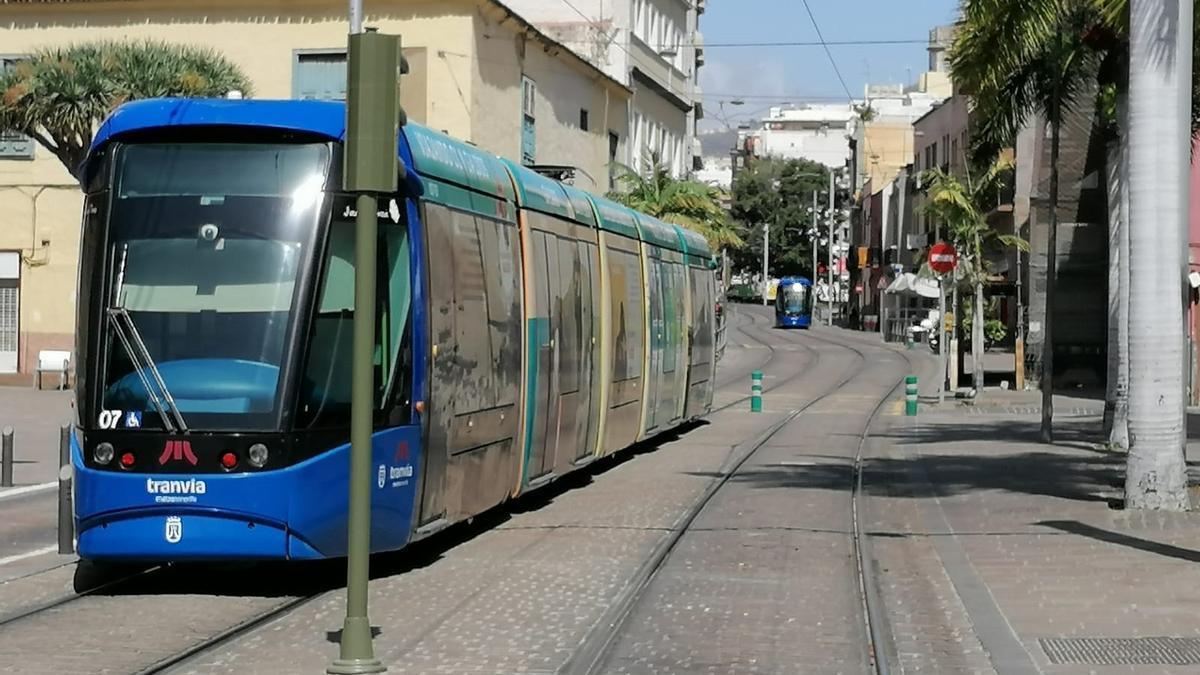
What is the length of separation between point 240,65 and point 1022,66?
19.0 metres

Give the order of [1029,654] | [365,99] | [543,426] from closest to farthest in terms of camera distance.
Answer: [365,99]
[1029,654]
[543,426]

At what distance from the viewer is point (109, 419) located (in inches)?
448

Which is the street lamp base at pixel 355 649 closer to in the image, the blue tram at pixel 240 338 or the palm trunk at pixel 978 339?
the blue tram at pixel 240 338

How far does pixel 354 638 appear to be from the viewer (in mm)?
8906

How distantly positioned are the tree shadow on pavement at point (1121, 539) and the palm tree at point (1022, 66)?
715 cm

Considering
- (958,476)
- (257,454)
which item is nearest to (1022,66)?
(958,476)

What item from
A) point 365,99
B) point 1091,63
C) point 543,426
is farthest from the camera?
point 1091,63

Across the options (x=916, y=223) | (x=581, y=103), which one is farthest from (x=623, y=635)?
(x=916, y=223)

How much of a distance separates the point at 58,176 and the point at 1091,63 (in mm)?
22498

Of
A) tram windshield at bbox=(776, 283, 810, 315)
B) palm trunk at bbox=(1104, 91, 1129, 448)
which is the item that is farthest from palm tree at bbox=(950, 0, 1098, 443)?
tram windshield at bbox=(776, 283, 810, 315)

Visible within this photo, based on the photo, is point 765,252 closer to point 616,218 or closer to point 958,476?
point 958,476

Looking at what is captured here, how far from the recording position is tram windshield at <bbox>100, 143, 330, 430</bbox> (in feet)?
37.1

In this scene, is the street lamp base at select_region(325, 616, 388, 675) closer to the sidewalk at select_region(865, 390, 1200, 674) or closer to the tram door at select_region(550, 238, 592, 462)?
the sidewalk at select_region(865, 390, 1200, 674)

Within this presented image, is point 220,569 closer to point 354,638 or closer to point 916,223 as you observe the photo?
point 354,638
